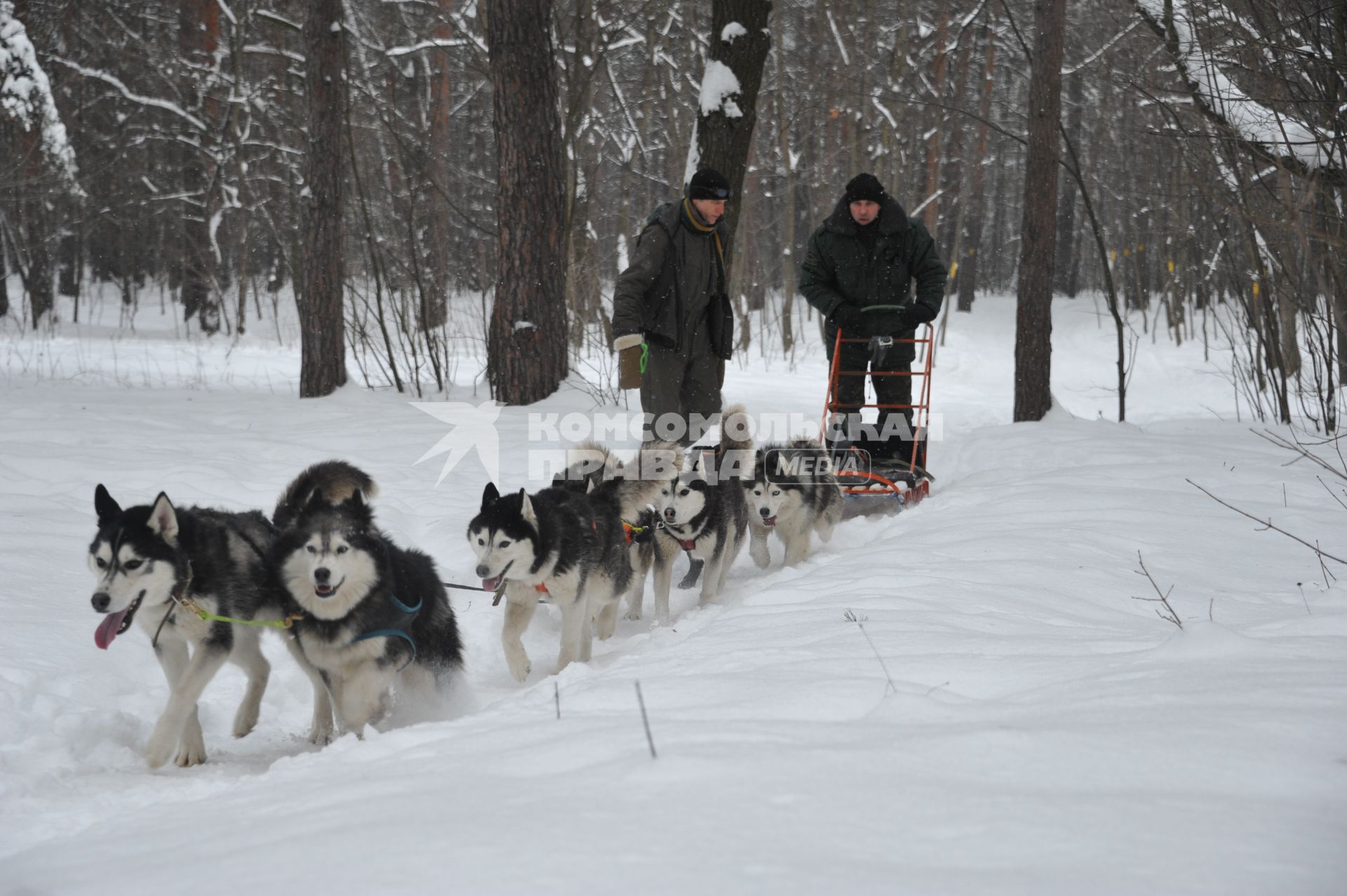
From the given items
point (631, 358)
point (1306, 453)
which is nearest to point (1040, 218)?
point (631, 358)

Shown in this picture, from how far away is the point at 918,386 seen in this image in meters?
13.4

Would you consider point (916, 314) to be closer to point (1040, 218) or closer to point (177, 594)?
point (1040, 218)

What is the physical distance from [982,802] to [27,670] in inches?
123

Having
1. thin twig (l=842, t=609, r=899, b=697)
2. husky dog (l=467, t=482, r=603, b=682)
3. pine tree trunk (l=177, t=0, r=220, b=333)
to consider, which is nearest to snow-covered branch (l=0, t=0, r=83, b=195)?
pine tree trunk (l=177, t=0, r=220, b=333)

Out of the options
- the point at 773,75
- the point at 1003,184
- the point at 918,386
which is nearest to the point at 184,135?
the point at 773,75

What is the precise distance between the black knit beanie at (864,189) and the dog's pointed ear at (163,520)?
440 cm

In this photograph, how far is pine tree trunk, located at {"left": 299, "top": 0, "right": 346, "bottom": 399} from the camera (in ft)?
28.9

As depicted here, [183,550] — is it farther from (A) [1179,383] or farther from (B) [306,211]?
(A) [1179,383]

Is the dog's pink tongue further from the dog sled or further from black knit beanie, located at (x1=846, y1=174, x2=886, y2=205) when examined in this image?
black knit beanie, located at (x1=846, y1=174, x2=886, y2=205)

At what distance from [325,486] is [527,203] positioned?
474 cm

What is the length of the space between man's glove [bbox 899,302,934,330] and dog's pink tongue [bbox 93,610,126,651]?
15.4 feet

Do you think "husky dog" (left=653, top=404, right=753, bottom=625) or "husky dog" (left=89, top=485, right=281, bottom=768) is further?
"husky dog" (left=653, top=404, right=753, bottom=625)

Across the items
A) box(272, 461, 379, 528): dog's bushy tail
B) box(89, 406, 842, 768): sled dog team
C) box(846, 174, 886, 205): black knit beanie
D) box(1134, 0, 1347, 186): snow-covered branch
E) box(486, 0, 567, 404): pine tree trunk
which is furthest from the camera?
box(486, 0, 567, 404): pine tree trunk

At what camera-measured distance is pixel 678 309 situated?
17.2 ft
